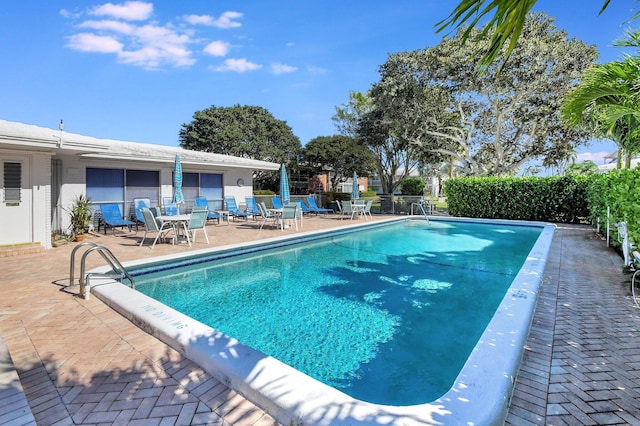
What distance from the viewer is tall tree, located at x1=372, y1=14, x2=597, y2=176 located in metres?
18.3

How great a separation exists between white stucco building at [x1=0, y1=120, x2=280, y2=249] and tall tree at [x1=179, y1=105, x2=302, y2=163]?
20868mm

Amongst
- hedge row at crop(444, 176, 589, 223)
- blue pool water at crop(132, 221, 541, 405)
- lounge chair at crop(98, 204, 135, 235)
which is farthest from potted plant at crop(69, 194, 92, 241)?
hedge row at crop(444, 176, 589, 223)

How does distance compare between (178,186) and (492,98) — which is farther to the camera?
(492,98)

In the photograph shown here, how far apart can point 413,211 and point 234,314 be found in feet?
52.4

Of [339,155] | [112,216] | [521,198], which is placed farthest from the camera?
[339,155]

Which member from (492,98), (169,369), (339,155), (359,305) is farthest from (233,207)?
(492,98)

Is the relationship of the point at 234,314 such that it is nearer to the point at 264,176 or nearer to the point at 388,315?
the point at 388,315

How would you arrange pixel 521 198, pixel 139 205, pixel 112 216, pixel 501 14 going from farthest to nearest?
pixel 521 198 → pixel 139 205 → pixel 112 216 → pixel 501 14

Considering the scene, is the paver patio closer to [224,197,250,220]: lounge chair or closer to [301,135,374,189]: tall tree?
[224,197,250,220]: lounge chair

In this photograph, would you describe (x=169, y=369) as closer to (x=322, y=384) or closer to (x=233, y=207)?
(x=322, y=384)

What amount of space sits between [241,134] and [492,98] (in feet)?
83.0

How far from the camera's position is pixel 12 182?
319 inches

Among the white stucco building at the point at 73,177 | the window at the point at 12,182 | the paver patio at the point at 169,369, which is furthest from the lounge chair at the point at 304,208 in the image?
the paver patio at the point at 169,369

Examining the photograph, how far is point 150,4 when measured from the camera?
491 inches
